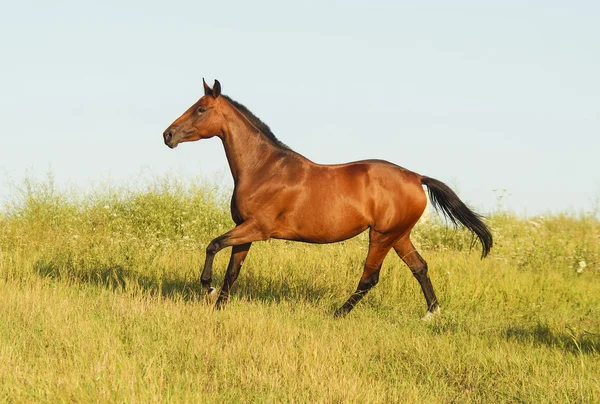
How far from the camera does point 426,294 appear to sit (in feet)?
30.0

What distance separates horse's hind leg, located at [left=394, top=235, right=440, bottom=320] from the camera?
9062mm

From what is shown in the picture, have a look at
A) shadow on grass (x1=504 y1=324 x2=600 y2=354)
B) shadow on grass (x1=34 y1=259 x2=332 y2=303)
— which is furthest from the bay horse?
shadow on grass (x1=504 y1=324 x2=600 y2=354)

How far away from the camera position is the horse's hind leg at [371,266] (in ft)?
28.2

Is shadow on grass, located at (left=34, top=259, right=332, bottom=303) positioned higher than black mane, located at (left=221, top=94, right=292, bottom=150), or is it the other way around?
black mane, located at (left=221, top=94, right=292, bottom=150)

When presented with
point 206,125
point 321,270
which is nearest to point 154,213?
point 321,270

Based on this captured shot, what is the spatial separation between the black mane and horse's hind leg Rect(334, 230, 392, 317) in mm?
1578

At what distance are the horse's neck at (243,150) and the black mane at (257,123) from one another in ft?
0.43

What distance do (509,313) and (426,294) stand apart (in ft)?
4.25

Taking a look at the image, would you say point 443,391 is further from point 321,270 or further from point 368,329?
point 321,270

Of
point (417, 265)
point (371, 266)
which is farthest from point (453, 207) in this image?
point (371, 266)

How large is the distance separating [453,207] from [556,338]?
7.36 ft

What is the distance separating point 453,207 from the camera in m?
9.21

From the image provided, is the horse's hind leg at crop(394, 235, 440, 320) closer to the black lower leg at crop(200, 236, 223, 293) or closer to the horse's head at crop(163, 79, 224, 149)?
the black lower leg at crop(200, 236, 223, 293)

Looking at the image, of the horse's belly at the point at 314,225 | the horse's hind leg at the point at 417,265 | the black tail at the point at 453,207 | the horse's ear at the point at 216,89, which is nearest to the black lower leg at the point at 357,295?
the horse's hind leg at the point at 417,265
